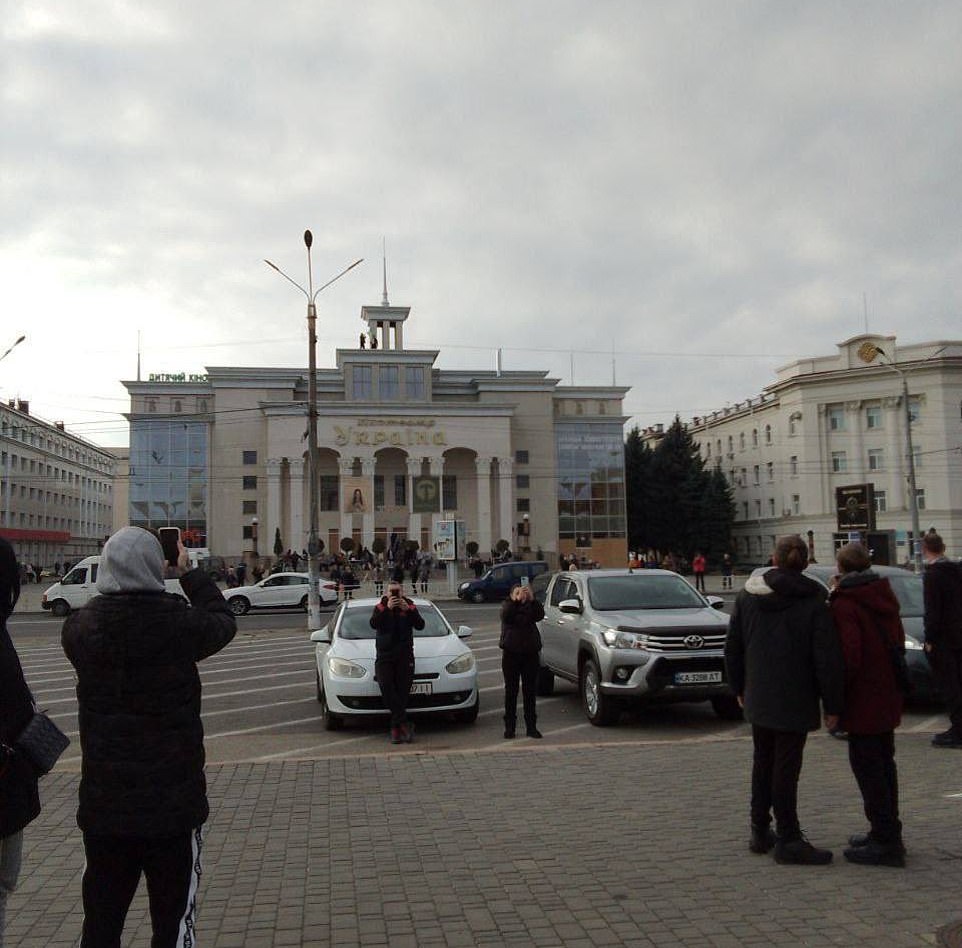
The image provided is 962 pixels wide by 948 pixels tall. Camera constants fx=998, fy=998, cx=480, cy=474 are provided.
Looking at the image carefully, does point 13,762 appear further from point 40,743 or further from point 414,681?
point 414,681

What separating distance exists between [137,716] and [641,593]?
9.58m

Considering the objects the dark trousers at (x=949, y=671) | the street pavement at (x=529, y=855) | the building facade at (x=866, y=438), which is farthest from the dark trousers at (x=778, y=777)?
the building facade at (x=866, y=438)

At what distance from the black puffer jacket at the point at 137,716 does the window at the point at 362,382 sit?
235 ft

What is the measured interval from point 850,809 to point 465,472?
70167mm

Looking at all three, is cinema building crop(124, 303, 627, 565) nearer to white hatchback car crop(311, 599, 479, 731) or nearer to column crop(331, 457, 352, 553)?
column crop(331, 457, 352, 553)

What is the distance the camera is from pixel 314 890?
5.57 metres

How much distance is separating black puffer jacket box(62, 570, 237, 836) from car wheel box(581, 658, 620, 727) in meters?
8.12

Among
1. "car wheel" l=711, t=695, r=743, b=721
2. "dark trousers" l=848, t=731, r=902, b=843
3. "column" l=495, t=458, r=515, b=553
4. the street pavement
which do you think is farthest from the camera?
"column" l=495, t=458, r=515, b=553

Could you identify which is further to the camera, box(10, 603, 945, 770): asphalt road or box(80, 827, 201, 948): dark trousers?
box(10, 603, 945, 770): asphalt road

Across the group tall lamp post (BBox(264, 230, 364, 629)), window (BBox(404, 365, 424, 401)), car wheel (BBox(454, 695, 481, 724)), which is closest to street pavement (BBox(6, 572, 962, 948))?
car wheel (BBox(454, 695, 481, 724))

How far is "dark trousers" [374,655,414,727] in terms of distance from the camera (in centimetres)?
1083

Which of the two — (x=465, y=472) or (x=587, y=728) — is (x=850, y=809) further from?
(x=465, y=472)

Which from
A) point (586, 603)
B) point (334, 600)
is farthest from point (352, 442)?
point (586, 603)

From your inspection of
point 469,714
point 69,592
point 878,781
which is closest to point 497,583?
point 69,592
